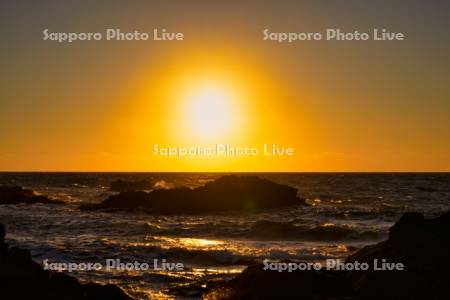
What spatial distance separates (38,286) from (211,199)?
167 feet

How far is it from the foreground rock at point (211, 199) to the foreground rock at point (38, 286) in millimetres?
46780

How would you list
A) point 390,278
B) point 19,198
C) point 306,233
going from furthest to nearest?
1. point 19,198
2. point 306,233
3. point 390,278

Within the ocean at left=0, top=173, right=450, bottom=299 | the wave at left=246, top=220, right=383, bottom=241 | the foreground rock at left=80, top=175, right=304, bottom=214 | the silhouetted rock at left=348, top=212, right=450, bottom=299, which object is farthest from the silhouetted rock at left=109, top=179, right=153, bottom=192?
the silhouetted rock at left=348, top=212, right=450, bottom=299

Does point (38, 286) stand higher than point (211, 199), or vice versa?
point (38, 286)

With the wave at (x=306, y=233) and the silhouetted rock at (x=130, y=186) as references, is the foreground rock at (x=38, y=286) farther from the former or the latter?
the silhouetted rock at (x=130, y=186)

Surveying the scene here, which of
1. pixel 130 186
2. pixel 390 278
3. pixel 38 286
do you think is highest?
pixel 38 286

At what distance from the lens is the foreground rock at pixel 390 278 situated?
1612 centimetres

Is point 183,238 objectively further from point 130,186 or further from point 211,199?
point 130,186

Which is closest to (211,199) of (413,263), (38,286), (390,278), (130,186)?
(130,186)

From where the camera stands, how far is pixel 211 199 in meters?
66.2

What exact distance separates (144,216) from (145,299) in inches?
1478

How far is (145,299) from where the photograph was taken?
19.2 metres

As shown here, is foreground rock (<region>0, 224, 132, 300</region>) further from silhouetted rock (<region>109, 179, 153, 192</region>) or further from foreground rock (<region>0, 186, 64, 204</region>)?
silhouetted rock (<region>109, 179, 153, 192</region>)

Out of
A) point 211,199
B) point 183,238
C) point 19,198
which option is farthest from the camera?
point 19,198
